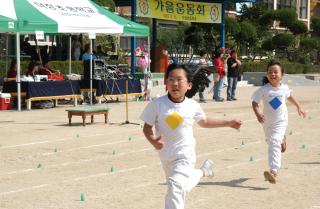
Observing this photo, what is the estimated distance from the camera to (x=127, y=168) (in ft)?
33.9

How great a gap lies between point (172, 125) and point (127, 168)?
158 inches

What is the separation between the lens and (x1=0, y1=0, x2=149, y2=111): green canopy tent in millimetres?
19203

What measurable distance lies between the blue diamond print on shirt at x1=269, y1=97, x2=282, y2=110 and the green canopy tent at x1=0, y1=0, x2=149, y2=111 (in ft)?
35.7

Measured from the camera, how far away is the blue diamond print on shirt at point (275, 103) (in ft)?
30.5

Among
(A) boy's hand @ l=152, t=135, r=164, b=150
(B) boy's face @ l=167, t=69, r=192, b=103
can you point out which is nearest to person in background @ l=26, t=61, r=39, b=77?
(B) boy's face @ l=167, t=69, r=192, b=103

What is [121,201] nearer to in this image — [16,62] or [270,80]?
[270,80]

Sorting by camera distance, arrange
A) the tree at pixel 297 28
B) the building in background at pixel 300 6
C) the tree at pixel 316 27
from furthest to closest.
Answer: the building in background at pixel 300 6 → the tree at pixel 316 27 → the tree at pixel 297 28

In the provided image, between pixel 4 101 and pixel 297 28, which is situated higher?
pixel 297 28

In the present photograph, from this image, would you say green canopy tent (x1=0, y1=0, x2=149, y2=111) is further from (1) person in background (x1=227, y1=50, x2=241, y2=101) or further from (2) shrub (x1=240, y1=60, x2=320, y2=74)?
(2) shrub (x1=240, y1=60, x2=320, y2=74)

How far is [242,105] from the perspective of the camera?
Result: 23.3 metres

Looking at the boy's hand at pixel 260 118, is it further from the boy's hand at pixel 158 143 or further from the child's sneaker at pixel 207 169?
the boy's hand at pixel 158 143

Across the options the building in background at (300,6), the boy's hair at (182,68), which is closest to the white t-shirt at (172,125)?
the boy's hair at (182,68)

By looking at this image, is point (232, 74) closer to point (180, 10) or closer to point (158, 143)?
point (180, 10)

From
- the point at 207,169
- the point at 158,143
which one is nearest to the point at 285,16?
the point at 207,169
